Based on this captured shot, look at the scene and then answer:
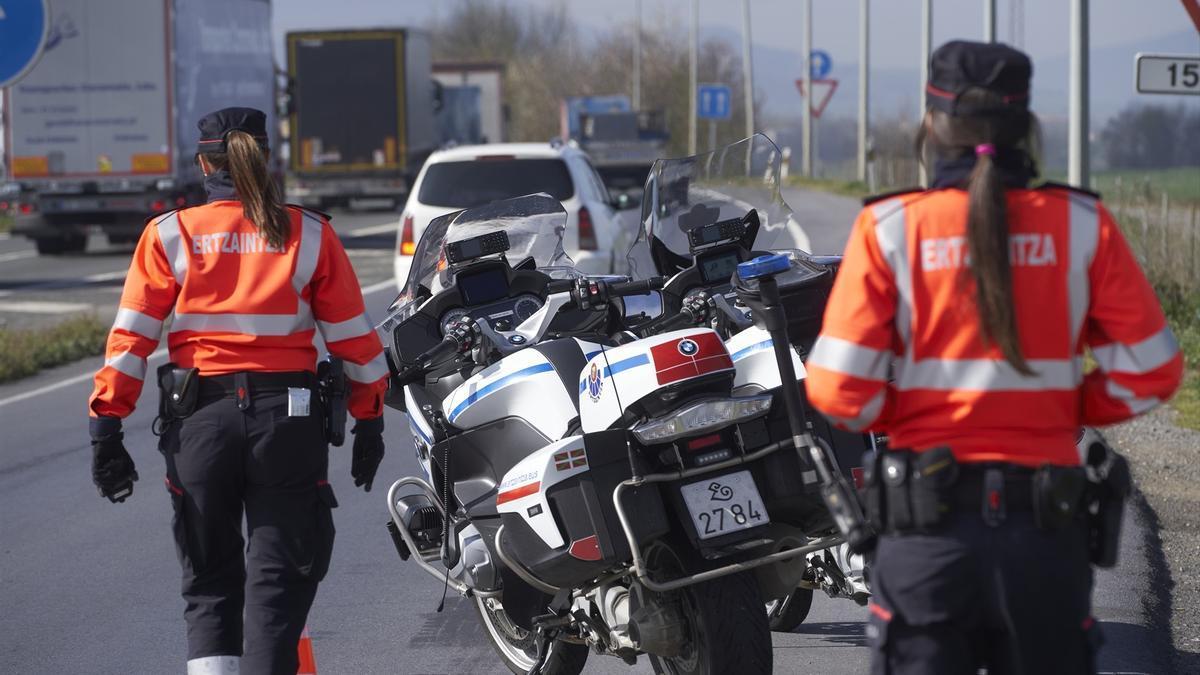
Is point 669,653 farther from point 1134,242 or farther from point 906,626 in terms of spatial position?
point 1134,242

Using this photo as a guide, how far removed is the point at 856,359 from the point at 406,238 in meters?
11.6

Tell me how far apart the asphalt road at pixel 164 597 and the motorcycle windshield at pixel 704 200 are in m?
1.44

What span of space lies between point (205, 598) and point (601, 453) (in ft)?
3.79

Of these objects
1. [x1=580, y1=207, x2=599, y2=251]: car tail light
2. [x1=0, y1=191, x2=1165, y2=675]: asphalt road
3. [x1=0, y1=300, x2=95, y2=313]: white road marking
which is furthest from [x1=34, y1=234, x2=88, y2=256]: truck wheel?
[x1=0, y1=191, x2=1165, y2=675]: asphalt road

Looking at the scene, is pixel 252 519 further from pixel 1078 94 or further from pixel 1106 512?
pixel 1078 94

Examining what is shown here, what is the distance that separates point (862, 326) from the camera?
3.07 m

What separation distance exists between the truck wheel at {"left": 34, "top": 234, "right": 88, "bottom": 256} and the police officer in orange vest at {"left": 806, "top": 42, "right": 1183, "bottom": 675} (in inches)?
932

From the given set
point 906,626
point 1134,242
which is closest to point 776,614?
point 906,626

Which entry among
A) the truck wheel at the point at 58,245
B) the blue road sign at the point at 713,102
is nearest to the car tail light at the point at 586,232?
the truck wheel at the point at 58,245

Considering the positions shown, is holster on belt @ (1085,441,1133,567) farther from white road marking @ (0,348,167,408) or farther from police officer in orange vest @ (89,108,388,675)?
white road marking @ (0,348,167,408)

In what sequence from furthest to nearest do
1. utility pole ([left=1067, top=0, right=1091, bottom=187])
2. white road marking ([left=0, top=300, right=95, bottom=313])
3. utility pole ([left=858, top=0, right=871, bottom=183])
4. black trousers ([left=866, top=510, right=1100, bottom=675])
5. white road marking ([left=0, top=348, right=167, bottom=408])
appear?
1. utility pole ([left=858, top=0, right=871, bottom=183])
2. white road marking ([left=0, top=300, right=95, bottom=313])
3. utility pole ([left=1067, top=0, right=1091, bottom=187])
4. white road marking ([left=0, top=348, right=167, bottom=408])
5. black trousers ([left=866, top=510, right=1100, bottom=675])

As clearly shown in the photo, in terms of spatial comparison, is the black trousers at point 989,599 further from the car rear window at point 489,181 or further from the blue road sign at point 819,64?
the blue road sign at point 819,64

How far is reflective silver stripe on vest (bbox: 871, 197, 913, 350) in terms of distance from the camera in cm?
307

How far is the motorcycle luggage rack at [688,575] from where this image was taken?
412cm
